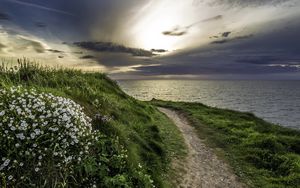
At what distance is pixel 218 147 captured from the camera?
71.1ft

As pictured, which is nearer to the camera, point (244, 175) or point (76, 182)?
point (76, 182)

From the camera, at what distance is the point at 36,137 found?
8.16 metres

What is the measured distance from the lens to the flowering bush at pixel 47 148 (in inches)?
313

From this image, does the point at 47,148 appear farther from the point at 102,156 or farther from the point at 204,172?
the point at 204,172

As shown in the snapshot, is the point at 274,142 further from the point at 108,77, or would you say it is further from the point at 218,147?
the point at 108,77

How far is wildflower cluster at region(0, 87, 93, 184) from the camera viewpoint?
26.0ft

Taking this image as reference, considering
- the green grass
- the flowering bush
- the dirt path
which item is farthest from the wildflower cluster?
the green grass

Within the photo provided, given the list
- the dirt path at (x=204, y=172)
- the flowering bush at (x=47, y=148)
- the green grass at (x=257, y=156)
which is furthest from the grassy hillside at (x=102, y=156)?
the green grass at (x=257, y=156)

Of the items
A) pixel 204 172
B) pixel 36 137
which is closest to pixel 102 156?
pixel 36 137

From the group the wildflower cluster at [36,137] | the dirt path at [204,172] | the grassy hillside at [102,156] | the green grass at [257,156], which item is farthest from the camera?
the green grass at [257,156]

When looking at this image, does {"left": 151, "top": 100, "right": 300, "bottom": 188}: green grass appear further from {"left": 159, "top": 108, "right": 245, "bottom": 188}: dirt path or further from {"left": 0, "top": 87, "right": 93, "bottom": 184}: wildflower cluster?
{"left": 0, "top": 87, "right": 93, "bottom": 184}: wildflower cluster

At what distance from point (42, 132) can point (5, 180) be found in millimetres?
1528

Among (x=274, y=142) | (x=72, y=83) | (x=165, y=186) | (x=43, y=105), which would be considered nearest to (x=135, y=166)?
(x=165, y=186)

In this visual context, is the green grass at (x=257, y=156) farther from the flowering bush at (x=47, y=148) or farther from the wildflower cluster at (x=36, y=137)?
the wildflower cluster at (x=36, y=137)
